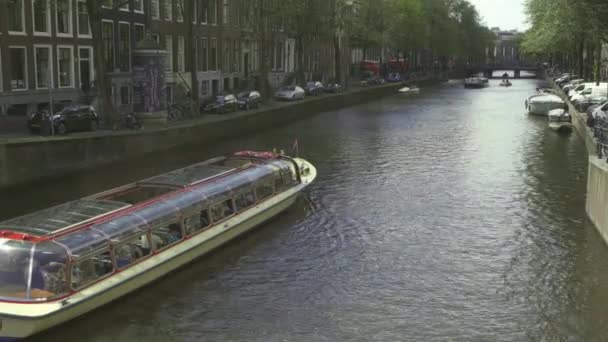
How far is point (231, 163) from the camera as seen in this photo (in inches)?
1019

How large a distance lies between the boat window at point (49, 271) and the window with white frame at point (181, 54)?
4279 centimetres

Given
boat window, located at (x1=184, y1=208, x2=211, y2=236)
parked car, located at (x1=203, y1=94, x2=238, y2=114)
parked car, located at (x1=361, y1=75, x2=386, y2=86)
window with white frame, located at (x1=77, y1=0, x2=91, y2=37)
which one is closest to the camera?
boat window, located at (x1=184, y1=208, x2=211, y2=236)

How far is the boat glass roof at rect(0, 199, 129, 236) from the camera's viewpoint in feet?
51.0

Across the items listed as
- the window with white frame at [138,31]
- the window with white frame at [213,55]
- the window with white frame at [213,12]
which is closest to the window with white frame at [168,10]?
the window with white frame at [138,31]

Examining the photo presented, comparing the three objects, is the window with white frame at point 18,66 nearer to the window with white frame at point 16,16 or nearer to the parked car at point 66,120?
the window with white frame at point 16,16

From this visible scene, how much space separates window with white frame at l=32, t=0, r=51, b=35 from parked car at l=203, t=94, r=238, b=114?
11.0m

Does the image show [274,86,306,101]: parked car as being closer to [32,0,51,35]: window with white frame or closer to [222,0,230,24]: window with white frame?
[222,0,230,24]: window with white frame

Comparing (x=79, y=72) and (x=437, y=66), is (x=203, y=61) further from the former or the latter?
(x=437, y=66)

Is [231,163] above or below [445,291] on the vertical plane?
above

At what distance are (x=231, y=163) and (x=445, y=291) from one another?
36.0ft

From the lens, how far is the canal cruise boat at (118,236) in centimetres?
1403

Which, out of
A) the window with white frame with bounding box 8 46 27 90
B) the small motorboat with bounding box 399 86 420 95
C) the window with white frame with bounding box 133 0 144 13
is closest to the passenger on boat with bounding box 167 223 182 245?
the window with white frame with bounding box 8 46 27 90

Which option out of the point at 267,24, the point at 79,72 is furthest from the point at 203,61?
the point at 79,72

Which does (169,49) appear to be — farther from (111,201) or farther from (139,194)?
(111,201)
